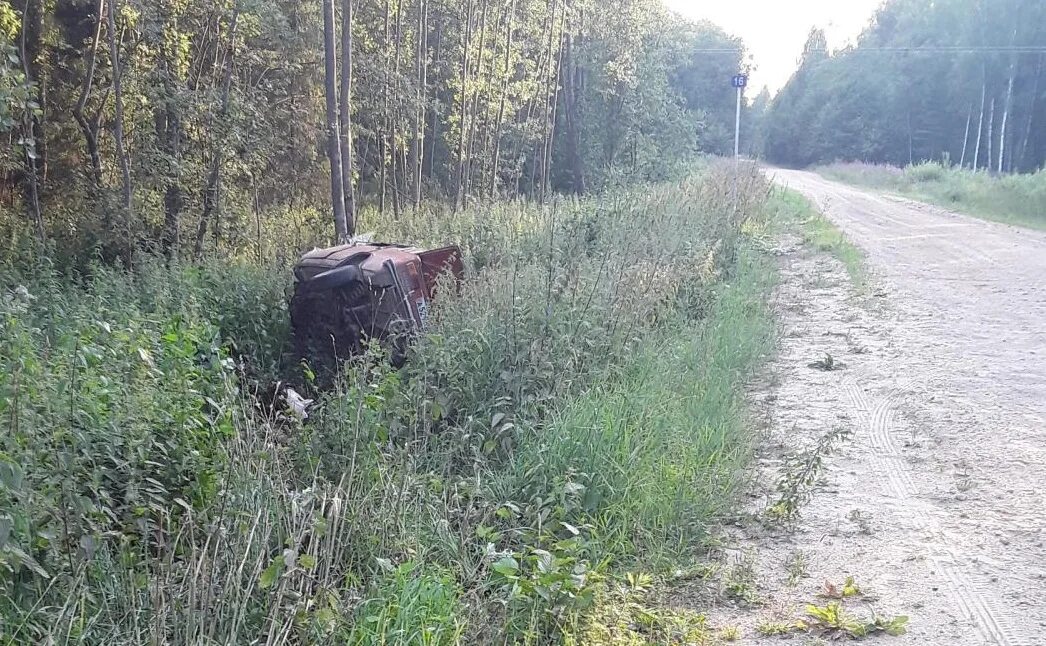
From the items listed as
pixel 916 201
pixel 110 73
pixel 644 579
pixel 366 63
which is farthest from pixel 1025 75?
pixel 644 579

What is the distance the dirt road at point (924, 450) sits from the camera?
146 inches

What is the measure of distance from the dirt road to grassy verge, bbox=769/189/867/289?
4.90 feet

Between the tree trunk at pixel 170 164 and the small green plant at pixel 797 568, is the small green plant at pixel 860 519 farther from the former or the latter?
the tree trunk at pixel 170 164

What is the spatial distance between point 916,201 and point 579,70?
14.5 meters

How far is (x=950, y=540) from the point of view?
4.15 meters

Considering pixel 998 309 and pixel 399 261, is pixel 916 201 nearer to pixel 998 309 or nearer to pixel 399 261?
pixel 998 309

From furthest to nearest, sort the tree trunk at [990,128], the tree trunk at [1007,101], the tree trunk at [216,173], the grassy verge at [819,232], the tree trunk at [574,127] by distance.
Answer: the tree trunk at [990,128]
the tree trunk at [1007,101]
the tree trunk at [574,127]
the tree trunk at [216,173]
the grassy verge at [819,232]

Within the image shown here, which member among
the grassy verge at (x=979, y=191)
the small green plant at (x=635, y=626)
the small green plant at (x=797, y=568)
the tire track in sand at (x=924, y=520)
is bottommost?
the small green plant at (x=635, y=626)

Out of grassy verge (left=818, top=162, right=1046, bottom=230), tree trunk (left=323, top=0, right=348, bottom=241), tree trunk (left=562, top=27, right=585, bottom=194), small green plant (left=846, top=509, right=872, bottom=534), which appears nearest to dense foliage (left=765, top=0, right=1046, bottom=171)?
grassy verge (left=818, top=162, right=1046, bottom=230)

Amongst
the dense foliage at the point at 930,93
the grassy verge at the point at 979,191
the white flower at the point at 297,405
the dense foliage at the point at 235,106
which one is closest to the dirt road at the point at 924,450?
the white flower at the point at 297,405

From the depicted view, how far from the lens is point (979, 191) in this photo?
24.1m

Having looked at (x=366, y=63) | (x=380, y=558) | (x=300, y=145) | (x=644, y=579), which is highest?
(x=366, y=63)

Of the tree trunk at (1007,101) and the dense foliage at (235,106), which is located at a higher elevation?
the tree trunk at (1007,101)

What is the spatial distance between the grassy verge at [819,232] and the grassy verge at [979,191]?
160 inches
